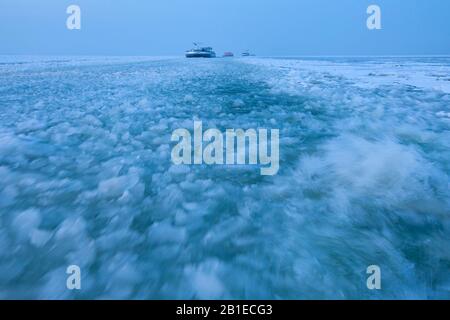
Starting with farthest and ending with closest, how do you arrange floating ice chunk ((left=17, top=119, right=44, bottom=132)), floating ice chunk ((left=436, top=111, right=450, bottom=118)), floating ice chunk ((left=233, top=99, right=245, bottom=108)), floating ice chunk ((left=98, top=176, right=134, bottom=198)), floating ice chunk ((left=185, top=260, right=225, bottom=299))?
floating ice chunk ((left=233, top=99, right=245, bottom=108)) < floating ice chunk ((left=436, top=111, right=450, bottom=118)) < floating ice chunk ((left=17, top=119, right=44, bottom=132)) < floating ice chunk ((left=98, top=176, right=134, bottom=198)) < floating ice chunk ((left=185, top=260, right=225, bottom=299))

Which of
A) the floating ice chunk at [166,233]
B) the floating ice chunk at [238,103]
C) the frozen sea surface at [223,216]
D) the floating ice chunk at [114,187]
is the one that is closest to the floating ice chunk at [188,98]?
the floating ice chunk at [238,103]

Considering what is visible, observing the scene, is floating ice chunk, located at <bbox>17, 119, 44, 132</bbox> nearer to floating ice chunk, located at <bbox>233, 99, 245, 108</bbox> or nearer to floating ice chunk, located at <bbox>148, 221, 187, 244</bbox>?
floating ice chunk, located at <bbox>148, 221, 187, 244</bbox>

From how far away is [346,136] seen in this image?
12.8 ft

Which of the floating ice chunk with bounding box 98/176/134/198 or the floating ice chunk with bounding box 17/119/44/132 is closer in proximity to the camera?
the floating ice chunk with bounding box 98/176/134/198

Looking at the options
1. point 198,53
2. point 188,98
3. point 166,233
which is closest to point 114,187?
point 166,233

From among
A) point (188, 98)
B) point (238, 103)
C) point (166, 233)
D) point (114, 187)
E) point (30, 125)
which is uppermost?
point (188, 98)

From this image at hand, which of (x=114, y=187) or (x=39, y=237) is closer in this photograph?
(x=39, y=237)

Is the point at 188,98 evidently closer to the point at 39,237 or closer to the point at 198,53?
the point at 39,237

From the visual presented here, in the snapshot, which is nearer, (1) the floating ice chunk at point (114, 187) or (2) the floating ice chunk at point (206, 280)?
(2) the floating ice chunk at point (206, 280)

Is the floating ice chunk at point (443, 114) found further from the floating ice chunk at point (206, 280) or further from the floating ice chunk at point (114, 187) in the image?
the floating ice chunk at point (114, 187)

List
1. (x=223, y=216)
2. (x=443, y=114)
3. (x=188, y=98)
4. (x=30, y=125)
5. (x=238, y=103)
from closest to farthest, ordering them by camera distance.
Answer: (x=223, y=216), (x=30, y=125), (x=443, y=114), (x=238, y=103), (x=188, y=98)

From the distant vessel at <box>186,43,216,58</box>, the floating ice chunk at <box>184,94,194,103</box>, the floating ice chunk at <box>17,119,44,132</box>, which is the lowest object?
the floating ice chunk at <box>17,119,44,132</box>

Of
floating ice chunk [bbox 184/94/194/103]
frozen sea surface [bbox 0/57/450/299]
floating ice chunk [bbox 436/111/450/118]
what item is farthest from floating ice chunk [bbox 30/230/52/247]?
floating ice chunk [bbox 436/111/450/118]

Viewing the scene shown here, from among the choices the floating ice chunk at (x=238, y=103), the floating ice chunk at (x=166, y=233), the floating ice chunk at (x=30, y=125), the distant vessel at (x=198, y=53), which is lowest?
the floating ice chunk at (x=166, y=233)
